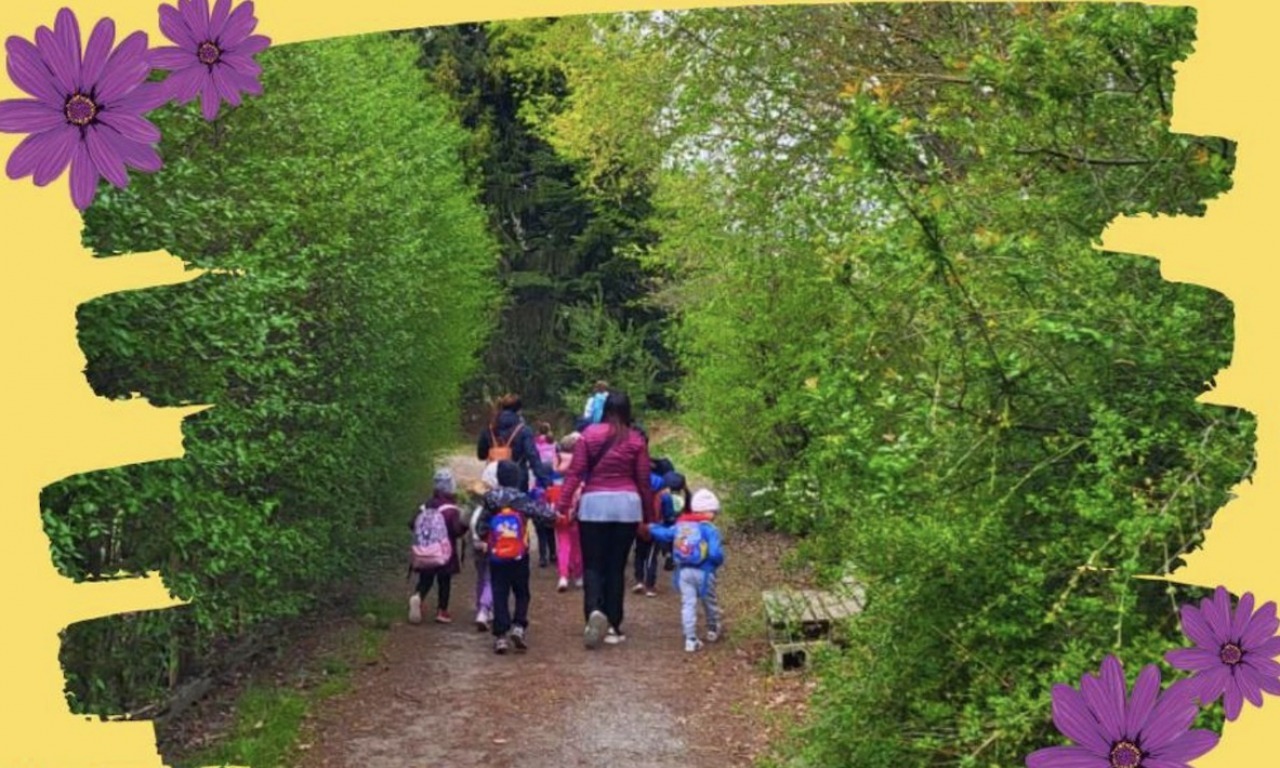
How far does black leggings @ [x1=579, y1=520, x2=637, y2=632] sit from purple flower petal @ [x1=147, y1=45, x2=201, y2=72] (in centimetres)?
191

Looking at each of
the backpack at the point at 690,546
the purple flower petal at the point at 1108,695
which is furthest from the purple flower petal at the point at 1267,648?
the backpack at the point at 690,546

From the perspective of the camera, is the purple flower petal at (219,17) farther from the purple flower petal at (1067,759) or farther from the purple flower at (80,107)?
the purple flower petal at (1067,759)

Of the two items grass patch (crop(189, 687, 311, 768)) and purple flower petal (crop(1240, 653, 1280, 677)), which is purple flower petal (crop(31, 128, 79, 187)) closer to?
grass patch (crop(189, 687, 311, 768))

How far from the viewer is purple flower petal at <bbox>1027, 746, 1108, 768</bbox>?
199 inches

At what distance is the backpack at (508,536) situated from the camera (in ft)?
20.4

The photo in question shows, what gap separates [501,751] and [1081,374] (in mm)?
2066

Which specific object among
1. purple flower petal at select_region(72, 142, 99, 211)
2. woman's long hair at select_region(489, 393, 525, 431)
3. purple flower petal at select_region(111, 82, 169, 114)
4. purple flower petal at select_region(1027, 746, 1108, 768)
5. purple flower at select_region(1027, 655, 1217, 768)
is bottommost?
purple flower petal at select_region(1027, 746, 1108, 768)

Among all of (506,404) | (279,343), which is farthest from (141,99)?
(506,404)

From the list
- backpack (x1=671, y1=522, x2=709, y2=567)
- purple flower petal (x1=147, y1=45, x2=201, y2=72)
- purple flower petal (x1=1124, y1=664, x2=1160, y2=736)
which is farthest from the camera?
backpack (x1=671, y1=522, x2=709, y2=567)

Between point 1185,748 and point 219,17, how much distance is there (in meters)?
3.44

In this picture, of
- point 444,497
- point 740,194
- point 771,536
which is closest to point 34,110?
point 444,497

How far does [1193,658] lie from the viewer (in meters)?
5.25

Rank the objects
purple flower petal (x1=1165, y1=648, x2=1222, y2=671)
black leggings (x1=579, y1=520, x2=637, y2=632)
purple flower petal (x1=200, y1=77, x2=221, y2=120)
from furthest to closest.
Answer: black leggings (x1=579, y1=520, x2=637, y2=632) < purple flower petal (x1=200, y1=77, x2=221, y2=120) < purple flower petal (x1=1165, y1=648, x2=1222, y2=671)

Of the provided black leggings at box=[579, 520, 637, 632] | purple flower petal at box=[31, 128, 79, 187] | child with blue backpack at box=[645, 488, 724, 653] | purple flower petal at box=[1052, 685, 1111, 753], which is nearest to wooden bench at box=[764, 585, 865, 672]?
child with blue backpack at box=[645, 488, 724, 653]
